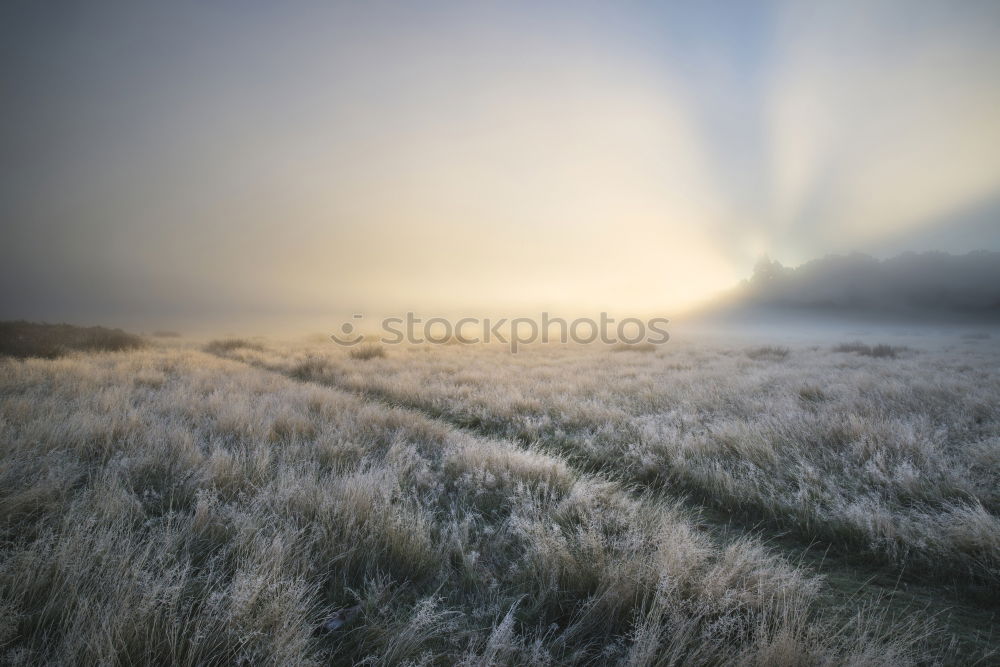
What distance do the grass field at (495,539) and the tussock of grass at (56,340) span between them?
1031 cm

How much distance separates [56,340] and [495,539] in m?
20.5

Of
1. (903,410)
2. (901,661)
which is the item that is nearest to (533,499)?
(901,661)

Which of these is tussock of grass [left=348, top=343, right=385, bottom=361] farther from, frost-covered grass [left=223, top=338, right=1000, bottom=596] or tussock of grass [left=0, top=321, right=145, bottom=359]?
tussock of grass [left=0, top=321, right=145, bottom=359]

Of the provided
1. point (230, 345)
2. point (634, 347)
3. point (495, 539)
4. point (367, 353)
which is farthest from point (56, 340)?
point (634, 347)

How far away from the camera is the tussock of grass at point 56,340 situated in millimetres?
12336

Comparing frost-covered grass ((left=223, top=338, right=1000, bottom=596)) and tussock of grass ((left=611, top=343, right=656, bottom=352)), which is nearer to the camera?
frost-covered grass ((left=223, top=338, right=1000, bottom=596))

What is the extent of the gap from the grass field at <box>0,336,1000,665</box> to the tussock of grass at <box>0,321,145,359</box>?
10314 mm

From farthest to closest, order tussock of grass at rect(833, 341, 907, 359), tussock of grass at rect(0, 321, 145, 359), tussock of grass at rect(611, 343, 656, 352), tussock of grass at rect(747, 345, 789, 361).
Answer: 1. tussock of grass at rect(611, 343, 656, 352)
2. tussock of grass at rect(747, 345, 789, 361)
3. tussock of grass at rect(833, 341, 907, 359)
4. tussock of grass at rect(0, 321, 145, 359)

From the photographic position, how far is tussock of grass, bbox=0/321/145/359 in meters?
12.3

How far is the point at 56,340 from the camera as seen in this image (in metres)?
14.5

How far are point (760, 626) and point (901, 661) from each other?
63 cm

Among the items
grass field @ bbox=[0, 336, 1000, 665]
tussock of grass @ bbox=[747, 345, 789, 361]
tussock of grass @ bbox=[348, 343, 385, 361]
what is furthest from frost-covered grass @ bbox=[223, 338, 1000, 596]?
tussock of grass @ bbox=[348, 343, 385, 361]

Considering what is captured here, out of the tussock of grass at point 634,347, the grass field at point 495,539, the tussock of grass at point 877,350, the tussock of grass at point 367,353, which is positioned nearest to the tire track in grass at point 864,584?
the grass field at point 495,539

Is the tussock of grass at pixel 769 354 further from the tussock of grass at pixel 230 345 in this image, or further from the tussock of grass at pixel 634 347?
the tussock of grass at pixel 230 345
